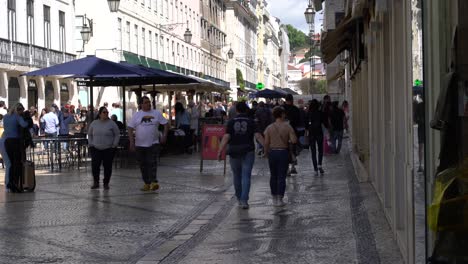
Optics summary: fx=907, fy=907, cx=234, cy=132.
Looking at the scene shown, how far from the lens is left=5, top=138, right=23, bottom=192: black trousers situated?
55.3ft

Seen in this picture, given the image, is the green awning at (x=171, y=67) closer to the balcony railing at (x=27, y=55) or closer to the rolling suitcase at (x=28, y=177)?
the balcony railing at (x=27, y=55)

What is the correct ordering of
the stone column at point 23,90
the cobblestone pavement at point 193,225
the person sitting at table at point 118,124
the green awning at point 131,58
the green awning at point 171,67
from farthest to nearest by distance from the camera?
the green awning at point 171,67
the green awning at point 131,58
the stone column at point 23,90
the person sitting at table at point 118,124
the cobblestone pavement at point 193,225

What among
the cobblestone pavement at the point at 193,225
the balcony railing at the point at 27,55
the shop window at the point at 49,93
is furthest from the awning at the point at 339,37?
the shop window at the point at 49,93

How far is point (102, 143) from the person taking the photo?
17.0 meters

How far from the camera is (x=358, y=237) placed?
10.5 meters

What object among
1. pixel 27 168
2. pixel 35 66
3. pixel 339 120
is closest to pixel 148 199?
pixel 27 168

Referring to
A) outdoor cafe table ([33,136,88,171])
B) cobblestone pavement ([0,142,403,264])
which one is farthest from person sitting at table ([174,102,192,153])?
cobblestone pavement ([0,142,403,264])

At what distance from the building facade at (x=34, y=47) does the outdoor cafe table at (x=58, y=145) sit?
49.7 ft

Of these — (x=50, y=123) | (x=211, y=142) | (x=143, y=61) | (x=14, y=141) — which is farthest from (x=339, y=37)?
(x=143, y=61)

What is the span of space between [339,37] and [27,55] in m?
22.7

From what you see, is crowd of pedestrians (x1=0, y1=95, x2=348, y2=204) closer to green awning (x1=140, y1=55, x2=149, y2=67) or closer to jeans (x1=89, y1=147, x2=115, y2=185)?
jeans (x1=89, y1=147, x2=115, y2=185)

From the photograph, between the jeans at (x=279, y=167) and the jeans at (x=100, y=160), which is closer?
the jeans at (x=279, y=167)

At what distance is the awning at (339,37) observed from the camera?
721 inches

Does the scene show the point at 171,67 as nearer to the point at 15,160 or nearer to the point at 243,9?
the point at 243,9
